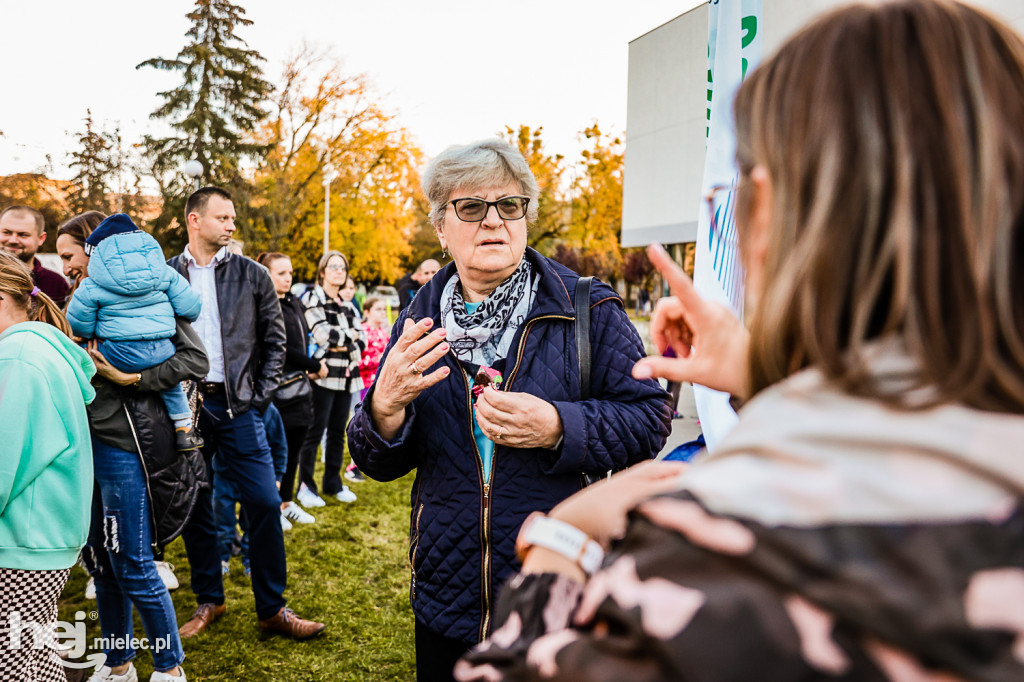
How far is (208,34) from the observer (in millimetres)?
32375

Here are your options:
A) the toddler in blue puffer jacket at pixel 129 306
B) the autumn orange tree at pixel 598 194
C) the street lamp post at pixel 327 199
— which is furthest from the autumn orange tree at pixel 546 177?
the toddler in blue puffer jacket at pixel 129 306

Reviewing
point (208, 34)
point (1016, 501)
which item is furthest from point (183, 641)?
point (208, 34)

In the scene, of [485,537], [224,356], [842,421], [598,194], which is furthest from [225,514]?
[598,194]

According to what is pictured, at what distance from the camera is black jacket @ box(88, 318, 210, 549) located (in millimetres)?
3320

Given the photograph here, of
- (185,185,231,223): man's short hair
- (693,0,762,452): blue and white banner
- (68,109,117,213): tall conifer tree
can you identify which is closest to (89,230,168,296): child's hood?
(185,185,231,223): man's short hair

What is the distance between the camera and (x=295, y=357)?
232 inches

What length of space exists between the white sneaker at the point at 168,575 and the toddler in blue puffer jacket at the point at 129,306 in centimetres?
176

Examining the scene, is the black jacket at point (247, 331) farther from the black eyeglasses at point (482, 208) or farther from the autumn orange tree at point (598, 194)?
the autumn orange tree at point (598, 194)

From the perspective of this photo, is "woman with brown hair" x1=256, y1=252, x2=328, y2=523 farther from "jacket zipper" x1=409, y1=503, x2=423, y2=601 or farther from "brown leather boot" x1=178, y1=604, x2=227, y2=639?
"jacket zipper" x1=409, y1=503, x2=423, y2=601

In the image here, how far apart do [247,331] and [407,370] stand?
2.73m

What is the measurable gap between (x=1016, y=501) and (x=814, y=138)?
40cm

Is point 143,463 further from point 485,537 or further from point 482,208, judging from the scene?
point 482,208

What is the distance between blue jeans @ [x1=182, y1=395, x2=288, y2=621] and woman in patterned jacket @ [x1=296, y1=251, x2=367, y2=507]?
240 cm

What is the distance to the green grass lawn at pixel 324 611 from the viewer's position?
386cm
